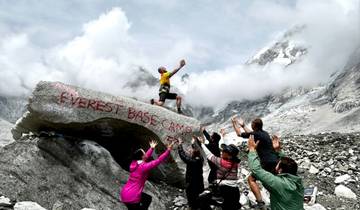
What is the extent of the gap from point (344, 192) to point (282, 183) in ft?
34.2

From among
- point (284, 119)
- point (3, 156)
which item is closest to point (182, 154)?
point (3, 156)

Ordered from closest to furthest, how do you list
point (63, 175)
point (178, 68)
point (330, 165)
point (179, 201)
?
point (63, 175) < point (179, 201) < point (178, 68) < point (330, 165)

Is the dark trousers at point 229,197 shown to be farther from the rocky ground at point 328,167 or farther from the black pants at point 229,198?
the rocky ground at point 328,167

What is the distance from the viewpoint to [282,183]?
6.35 m

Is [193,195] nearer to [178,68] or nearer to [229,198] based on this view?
[229,198]

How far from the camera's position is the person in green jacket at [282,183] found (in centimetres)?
637

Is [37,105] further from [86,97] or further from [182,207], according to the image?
[182,207]

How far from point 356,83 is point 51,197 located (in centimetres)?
14629

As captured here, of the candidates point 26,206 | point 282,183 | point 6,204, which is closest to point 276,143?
point 282,183

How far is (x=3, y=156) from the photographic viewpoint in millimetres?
12219

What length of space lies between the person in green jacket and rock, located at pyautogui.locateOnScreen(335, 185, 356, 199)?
9960 millimetres

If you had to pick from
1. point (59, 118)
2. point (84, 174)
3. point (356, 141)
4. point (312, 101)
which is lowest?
point (84, 174)

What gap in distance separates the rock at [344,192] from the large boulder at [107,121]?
5.78 meters

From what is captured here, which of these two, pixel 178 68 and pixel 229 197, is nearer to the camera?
pixel 229 197
